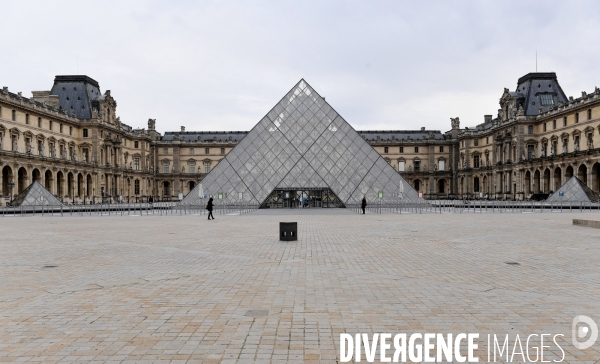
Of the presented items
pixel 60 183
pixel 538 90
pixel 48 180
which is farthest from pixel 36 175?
pixel 538 90

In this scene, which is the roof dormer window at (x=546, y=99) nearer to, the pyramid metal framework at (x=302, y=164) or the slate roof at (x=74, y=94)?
the pyramid metal framework at (x=302, y=164)

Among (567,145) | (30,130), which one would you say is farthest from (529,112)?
(30,130)

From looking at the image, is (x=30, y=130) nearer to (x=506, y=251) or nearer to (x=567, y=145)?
(x=506, y=251)

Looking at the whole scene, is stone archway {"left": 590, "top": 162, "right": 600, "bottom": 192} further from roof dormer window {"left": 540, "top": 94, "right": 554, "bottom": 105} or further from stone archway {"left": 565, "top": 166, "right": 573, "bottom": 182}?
roof dormer window {"left": 540, "top": 94, "right": 554, "bottom": 105}

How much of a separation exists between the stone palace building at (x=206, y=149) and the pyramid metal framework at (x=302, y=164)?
47.7 feet

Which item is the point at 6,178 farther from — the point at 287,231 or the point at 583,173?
the point at 583,173

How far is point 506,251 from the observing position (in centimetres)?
962

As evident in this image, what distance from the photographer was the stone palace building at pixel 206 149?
45.0m

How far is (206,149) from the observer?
76.4m

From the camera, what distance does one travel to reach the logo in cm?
395

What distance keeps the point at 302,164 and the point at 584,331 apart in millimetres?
28337

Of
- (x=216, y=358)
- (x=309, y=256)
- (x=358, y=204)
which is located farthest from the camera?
(x=358, y=204)

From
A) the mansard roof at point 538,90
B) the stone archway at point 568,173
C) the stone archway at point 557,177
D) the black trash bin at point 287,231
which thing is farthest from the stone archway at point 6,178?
the mansard roof at point 538,90

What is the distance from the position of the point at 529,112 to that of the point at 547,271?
55472mm
